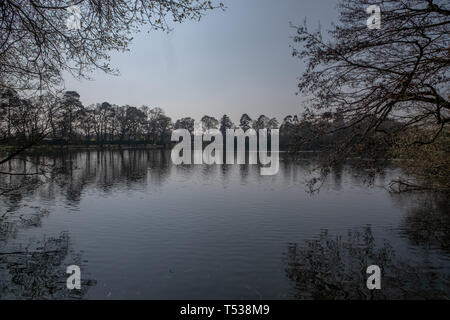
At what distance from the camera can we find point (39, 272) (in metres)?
9.95

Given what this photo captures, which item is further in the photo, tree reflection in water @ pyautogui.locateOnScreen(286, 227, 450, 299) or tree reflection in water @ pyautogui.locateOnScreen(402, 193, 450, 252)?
tree reflection in water @ pyautogui.locateOnScreen(402, 193, 450, 252)

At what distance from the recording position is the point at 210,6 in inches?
294

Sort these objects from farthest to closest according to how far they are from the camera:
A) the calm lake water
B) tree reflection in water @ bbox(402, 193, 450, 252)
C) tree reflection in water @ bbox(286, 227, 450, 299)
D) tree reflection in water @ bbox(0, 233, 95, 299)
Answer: tree reflection in water @ bbox(402, 193, 450, 252) → the calm lake water → tree reflection in water @ bbox(286, 227, 450, 299) → tree reflection in water @ bbox(0, 233, 95, 299)

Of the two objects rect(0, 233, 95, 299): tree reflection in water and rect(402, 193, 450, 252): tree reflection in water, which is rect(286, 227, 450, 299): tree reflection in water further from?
rect(0, 233, 95, 299): tree reflection in water

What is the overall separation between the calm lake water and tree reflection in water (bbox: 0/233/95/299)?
1.3 inches

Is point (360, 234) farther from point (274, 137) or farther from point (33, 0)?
point (274, 137)

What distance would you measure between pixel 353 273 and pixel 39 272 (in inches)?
381

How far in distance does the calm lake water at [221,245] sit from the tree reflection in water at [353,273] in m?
0.03

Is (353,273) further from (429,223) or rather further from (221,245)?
(429,223)

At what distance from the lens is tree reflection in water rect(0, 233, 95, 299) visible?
8664 millimetres

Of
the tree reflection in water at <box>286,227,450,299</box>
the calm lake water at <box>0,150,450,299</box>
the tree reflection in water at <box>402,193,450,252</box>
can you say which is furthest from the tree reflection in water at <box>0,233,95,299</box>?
the tree reflection in water at <box>402,193,450,252</box>

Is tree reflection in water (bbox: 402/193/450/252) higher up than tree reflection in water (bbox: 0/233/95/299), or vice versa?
tree reflection in water (bbox: 402/193/450/252)

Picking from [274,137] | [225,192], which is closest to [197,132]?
[274,137]

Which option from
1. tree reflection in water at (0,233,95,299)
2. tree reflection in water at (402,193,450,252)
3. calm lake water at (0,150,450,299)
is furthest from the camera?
→ tree reflection in water at (402,193,450,252)
